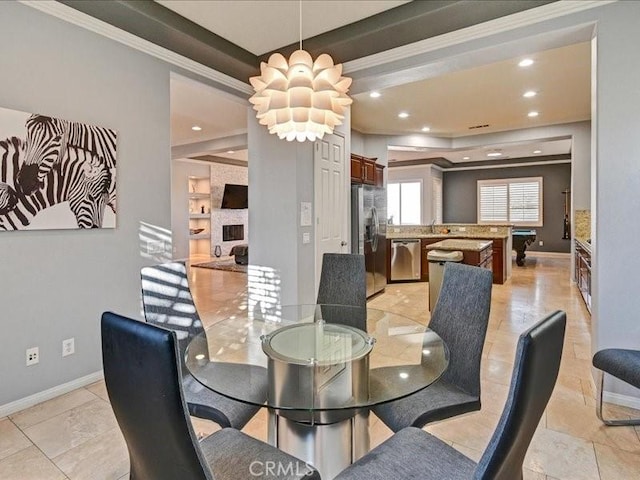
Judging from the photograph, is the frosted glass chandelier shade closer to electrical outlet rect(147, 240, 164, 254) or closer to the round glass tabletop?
the round glass tabletop

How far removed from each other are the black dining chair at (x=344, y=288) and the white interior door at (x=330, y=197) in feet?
4.77

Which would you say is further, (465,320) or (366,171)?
(366,171)

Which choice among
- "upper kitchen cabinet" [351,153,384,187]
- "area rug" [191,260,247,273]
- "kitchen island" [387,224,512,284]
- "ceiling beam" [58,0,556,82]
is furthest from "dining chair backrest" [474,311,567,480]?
"area rug" [191,260,247,273]

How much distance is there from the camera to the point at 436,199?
10898mm

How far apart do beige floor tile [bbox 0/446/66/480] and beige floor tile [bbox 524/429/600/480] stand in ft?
7.69

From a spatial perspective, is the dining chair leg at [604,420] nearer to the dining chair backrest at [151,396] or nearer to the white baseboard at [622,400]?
the white baseboard at [622,400]

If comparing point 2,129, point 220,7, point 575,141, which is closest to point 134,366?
point 2,129

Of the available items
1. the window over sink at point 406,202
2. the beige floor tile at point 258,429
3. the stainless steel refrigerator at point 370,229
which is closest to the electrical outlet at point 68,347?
the beige floor tile at point 258,429

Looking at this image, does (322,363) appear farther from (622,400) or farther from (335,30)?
(335,30)

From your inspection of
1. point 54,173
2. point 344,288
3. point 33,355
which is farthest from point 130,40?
point 344,288

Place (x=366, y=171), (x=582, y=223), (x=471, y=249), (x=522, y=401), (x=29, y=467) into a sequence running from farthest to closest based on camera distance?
(x=582, y=223) < (x=366, y=171) < (x=471, y=249) < (x=29, y=467) < (x=522, y=401)

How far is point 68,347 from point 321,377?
6.90 feet

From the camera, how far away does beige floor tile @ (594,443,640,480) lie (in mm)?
1761

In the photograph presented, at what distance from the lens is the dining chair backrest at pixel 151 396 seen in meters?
0.82
